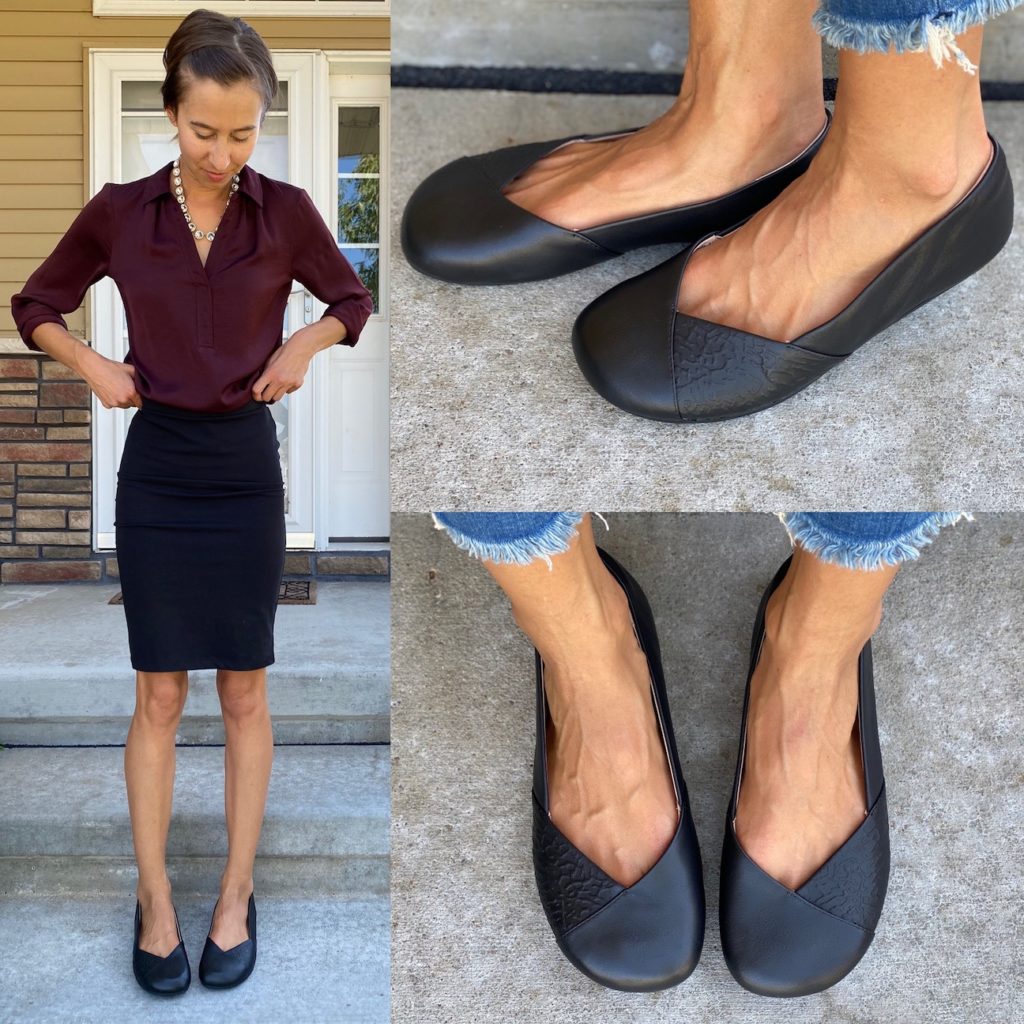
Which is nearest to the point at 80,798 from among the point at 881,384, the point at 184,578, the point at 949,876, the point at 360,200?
the point at 184,578

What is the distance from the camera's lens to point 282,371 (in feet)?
5.97

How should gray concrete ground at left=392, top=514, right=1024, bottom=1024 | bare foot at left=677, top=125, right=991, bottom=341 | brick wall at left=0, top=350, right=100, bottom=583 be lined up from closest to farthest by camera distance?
bare foot at left=677, top=125, right=991, bottom=341 → gray concrete ground at left=392, top=514, right=1024, bottom=1024 → brick wall at left=0, top=350, right=100, bottom=583

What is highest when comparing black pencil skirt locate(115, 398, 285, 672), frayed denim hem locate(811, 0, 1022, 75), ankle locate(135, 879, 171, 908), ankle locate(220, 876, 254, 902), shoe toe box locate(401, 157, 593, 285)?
frayed denim hem locate(811, 0, 1022, 75)

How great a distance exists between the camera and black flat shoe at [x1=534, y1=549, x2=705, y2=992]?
39.0 inches

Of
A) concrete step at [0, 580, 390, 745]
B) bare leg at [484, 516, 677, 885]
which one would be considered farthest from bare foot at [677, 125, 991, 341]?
concrete step at [0, 580, 390, 745]

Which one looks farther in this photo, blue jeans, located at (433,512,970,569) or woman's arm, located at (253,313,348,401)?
woman's arm, located at (253,313,348,401)

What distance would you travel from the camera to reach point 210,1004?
1.99 m

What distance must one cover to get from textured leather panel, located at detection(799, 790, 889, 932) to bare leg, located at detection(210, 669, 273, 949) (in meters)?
1.29

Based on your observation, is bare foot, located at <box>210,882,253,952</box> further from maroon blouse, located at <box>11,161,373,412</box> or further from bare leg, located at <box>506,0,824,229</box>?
bare leg, located at <box>506,0,824,229</box>

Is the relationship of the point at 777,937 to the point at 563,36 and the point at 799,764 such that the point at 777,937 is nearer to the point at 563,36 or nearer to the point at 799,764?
the point at 799,764

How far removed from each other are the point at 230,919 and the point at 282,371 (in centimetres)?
113

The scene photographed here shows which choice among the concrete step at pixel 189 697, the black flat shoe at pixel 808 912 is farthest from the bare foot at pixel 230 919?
the black flat shoe at pixel 808 912

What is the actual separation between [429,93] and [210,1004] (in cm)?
177

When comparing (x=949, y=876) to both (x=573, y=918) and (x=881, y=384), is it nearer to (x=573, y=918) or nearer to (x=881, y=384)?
(x=573, y=918)
